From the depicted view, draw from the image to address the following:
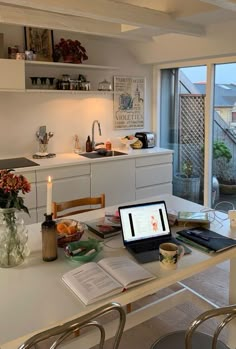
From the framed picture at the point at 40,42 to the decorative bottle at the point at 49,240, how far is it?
2571 mm

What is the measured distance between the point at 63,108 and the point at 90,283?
2946mm

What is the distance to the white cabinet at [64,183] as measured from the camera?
3.37 metres

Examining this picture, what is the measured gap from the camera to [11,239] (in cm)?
156

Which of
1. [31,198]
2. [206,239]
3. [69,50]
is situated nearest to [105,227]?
[206,239]

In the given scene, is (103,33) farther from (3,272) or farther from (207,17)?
(3,272)

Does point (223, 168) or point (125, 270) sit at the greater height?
point (223, 168)

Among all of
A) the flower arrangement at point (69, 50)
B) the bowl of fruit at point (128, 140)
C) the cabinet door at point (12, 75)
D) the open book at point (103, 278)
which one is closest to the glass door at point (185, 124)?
the bowl of fruit at point (128, 140)

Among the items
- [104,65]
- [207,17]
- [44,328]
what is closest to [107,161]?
[104,65]

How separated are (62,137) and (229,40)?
2081 mm

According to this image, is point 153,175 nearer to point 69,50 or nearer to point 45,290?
point 69,50

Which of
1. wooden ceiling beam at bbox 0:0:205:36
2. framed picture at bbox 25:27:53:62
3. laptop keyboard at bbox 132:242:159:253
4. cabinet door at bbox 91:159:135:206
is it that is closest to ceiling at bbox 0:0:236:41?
wooden ceiling beam at bbox 0:0:205:36

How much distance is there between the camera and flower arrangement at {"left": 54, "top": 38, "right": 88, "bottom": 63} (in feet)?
12.3

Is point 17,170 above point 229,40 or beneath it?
beneath

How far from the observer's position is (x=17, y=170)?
3.15 meters
